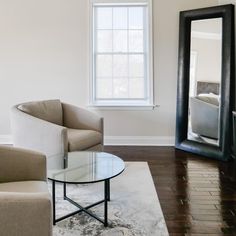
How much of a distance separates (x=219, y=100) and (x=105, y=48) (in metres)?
2.00

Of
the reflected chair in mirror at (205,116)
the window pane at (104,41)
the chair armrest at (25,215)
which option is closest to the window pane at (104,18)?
the window pane at (104,41)

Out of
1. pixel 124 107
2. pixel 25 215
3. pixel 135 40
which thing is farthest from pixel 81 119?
pixel 25 215

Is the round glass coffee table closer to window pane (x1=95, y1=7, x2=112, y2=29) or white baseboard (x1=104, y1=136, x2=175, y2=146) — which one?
white baseboard (x1=104, y1=136, x2=175, y2=146)

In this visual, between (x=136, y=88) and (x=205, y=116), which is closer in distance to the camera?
(x=205, y=116)

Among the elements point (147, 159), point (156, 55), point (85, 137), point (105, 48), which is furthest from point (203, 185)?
point (105, 48)

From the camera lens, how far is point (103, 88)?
509 cm

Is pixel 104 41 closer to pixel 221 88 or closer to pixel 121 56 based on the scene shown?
pixel 121 56

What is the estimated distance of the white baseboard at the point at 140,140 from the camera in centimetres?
511

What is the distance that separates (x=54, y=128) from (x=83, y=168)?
2.61 feet

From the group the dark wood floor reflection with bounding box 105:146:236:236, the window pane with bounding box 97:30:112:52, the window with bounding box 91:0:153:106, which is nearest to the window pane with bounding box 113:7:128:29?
the window with bounding box 91:0:153:106

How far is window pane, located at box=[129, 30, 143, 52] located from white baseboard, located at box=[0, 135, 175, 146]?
1.46 meters

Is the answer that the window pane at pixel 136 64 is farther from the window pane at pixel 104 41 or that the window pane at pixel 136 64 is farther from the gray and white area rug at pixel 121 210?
the gray and white area rug at pixel 121 210

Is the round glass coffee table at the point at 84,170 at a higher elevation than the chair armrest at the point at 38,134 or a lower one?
lower

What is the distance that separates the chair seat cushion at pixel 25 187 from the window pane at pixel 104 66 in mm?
3133
